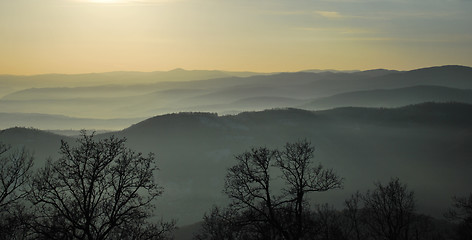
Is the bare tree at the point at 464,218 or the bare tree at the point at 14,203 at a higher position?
the bare tree at the point at 14,203

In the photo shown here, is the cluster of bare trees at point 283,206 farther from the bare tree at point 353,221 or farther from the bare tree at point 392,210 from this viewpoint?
the bare tree at point 353,221

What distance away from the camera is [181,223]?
16562cm

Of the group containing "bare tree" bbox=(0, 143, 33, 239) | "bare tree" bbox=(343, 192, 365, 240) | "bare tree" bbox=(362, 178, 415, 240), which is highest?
"bare tree" bbox=(0, 143, 33, 239)

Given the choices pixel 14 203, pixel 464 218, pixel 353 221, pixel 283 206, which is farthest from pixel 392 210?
pixel 14 203

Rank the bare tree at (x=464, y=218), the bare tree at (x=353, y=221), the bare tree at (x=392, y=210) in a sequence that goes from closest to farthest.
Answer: the bare tree at (x=464, y=218) < the bare tree at (x=392, y=210) < the bare tree at (x=353, y=221)

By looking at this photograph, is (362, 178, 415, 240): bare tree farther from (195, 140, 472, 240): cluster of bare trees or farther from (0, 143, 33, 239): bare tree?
(0, 143, 33, 239): bare tree

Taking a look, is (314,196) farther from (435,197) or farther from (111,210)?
(111,210)

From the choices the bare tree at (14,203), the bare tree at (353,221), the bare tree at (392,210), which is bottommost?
the bare tree at (353,221)

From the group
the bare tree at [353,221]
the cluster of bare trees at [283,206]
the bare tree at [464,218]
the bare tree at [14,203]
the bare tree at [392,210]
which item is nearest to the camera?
the bare tree at [14,203]

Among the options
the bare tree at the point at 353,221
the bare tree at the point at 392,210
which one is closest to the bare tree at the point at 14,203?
the bare tree at the point at 392,210

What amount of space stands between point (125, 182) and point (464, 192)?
7285 inches

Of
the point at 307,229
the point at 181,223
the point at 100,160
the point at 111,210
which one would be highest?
the point at 100,160

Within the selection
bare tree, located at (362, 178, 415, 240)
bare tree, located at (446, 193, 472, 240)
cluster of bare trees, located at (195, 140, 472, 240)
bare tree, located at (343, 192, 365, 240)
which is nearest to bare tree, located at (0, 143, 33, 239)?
cluster of bare trees, located at (195, 140, 472, 240)

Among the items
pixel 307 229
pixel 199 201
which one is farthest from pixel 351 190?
pixel 307 229
